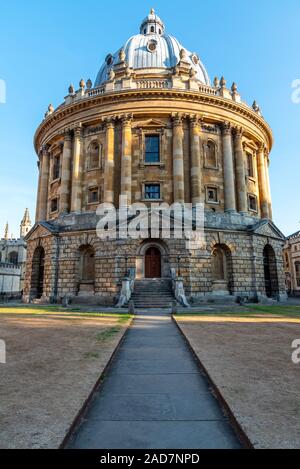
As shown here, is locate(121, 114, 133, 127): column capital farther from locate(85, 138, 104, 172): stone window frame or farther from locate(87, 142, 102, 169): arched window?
locate(87, 142, 102, 169): arched window

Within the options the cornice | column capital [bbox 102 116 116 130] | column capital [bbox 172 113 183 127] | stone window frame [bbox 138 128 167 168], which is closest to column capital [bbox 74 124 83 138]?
the cornice

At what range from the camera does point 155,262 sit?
2539 centimetres

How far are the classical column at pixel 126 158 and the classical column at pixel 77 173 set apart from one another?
503 centimetres

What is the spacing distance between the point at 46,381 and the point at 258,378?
3.46m

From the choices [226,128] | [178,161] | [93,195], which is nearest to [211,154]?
[226,128]

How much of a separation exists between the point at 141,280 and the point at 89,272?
6.00m

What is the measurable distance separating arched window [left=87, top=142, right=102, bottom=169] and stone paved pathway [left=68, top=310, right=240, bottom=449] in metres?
26.4

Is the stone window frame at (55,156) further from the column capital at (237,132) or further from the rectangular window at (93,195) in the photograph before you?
the column capital at (237,132)

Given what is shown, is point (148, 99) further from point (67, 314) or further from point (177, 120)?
point (67, 314)

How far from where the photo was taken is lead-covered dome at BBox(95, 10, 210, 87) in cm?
3716

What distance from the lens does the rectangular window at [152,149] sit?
29516 millimetres

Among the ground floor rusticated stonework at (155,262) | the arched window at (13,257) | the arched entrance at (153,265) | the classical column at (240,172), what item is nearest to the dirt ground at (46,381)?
the ground floor rusticated stonework at (155,262)

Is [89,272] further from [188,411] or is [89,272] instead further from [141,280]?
[188,411]
